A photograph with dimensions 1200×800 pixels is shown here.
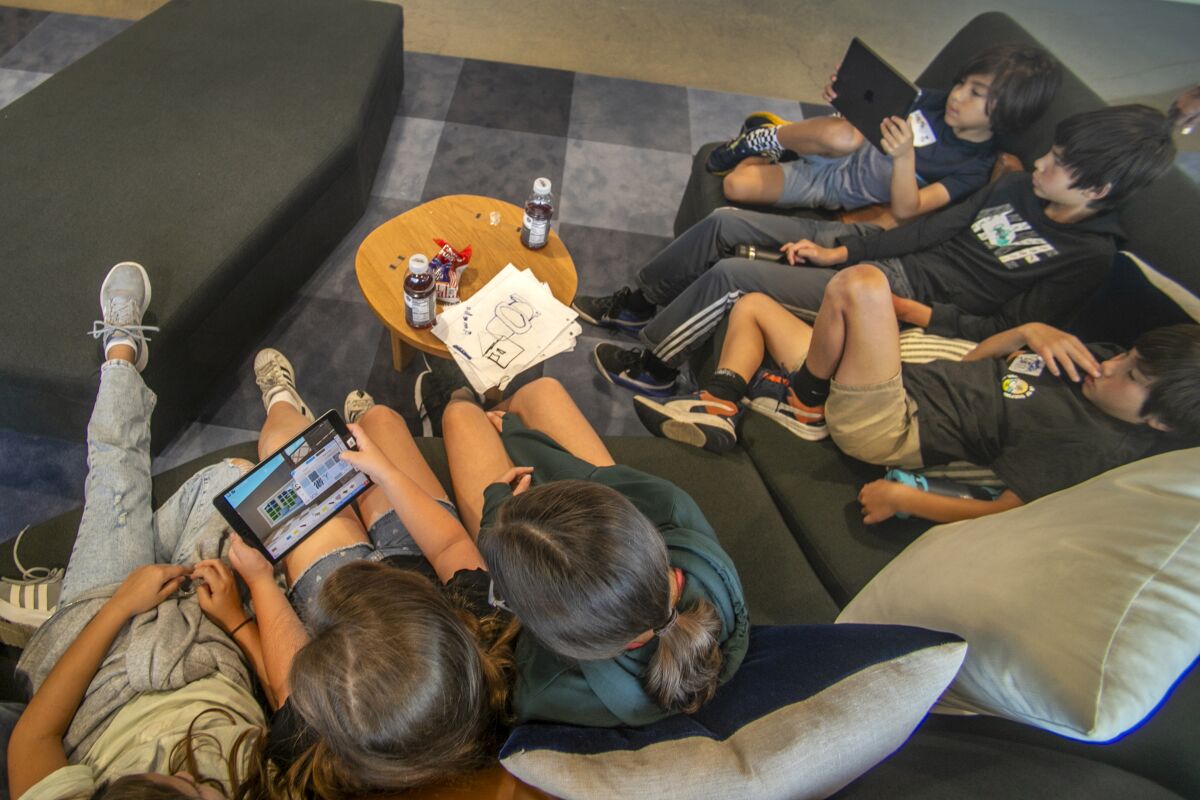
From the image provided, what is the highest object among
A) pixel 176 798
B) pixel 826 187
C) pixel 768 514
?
pixel 826 187

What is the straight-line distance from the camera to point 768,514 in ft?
5.45

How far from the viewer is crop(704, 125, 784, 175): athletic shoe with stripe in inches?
89.6

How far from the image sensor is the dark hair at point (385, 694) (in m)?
0.87

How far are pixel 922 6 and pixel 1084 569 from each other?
4.09 m

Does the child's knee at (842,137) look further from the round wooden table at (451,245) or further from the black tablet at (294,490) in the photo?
the black tablet at (294,490)

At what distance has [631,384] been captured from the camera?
2193 mm

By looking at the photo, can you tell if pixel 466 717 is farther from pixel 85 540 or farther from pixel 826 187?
pixel 826 187

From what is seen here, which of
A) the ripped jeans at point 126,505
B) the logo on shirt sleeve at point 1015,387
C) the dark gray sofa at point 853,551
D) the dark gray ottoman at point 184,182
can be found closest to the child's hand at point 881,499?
the dark gray sofa at point 853,551

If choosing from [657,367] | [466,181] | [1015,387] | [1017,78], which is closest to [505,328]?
[657,367]

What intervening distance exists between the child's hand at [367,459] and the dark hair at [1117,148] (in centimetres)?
177

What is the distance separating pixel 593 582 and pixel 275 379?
139 cm

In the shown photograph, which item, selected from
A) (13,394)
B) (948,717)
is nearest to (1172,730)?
(948,717)

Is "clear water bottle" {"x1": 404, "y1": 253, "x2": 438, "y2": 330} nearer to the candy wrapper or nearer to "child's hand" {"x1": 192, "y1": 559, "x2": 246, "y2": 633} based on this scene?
the candy wrapper

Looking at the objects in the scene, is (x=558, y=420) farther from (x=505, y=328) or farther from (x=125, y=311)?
(x=125, y=311)
